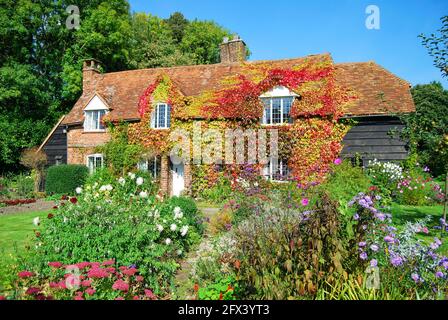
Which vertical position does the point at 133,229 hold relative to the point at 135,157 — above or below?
below

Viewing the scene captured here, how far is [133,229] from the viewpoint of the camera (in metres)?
5.98

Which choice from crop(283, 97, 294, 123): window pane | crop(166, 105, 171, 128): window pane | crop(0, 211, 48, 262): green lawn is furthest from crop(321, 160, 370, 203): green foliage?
crop(166, 105, 171, 128): window pane

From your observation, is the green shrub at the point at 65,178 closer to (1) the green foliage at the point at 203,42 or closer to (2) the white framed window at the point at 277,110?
(2) the white framed window at the point at 277,110

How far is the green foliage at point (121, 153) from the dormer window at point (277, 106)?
743 centimetres

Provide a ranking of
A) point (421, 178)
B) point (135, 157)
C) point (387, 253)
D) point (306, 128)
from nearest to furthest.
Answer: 1. point (387, 253)
2. point (421, 178)
3. point (306, 128)
4. point (135, 157)

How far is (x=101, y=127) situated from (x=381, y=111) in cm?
1593

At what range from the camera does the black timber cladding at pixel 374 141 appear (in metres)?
16.7

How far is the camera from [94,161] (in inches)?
857

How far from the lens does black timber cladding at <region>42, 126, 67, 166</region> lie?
2381 cm

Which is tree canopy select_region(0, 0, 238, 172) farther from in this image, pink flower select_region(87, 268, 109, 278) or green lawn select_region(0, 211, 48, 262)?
pink flower select_region(87, 268, 109, 278)

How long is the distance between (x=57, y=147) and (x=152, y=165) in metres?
8.29

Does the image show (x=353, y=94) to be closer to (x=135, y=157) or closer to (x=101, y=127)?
(x=135, y=157)

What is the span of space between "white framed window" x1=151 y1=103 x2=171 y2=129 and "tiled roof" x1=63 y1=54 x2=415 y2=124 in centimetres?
107
